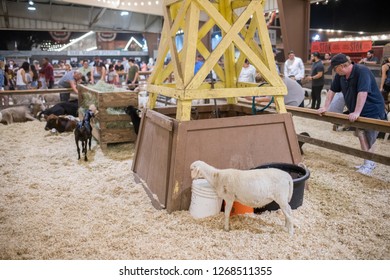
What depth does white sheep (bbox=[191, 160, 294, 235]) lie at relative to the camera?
3.31 m

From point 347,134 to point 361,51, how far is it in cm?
1014

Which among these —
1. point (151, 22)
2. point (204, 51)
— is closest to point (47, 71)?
point (204, 51)

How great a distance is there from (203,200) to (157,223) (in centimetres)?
56

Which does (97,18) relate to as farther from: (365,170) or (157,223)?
(157,223)

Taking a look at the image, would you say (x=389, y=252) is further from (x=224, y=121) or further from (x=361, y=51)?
(x=361, y=51)

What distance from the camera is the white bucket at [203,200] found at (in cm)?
367

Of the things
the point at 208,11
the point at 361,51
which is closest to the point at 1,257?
the point at 208,11

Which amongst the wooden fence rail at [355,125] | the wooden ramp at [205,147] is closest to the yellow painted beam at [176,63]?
the wooden ramp at [205,147]

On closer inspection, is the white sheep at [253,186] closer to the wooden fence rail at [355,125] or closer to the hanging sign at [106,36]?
the wooden fence rail at [355,125]

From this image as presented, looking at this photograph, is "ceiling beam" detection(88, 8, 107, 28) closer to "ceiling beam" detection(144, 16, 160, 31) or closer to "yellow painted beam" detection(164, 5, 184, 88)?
"ceiling beam" detection(144, 16, 160, 31)

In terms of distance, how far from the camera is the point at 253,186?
3303mm

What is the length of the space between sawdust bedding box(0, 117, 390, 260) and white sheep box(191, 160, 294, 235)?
0.29m

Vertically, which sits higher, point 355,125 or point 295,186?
point 355,125

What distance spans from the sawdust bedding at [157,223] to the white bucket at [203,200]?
0.25ft
